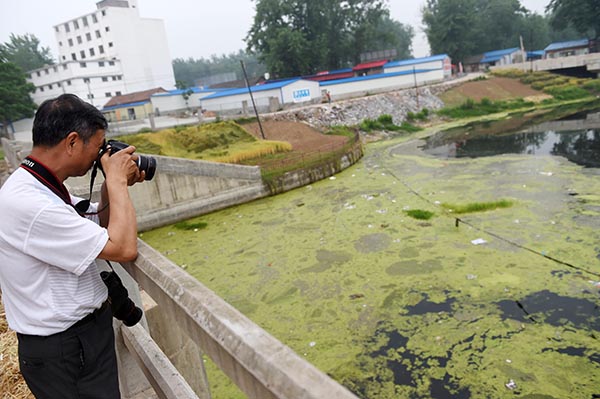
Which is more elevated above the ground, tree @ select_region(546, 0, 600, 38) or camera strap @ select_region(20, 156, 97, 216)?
tree @ select_region(546, 0, 600, 38)

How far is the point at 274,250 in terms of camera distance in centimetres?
815

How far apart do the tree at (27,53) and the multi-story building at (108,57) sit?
20.5 feet

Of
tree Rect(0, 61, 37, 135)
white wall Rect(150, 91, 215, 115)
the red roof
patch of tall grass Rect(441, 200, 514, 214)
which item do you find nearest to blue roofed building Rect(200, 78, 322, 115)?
white wall Rect(150, 91, 215, 115)

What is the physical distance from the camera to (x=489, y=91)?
103ft

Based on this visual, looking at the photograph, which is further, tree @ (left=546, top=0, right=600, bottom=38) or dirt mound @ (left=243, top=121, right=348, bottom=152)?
tree @ (left=546, top=0, right=600, bottom=38)

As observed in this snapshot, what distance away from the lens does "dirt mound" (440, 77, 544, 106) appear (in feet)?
97.6

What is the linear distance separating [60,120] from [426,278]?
5.64 m

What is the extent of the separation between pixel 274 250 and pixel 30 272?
6857mm

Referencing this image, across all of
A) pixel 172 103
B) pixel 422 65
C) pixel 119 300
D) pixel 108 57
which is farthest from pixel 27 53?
pixel 119 300

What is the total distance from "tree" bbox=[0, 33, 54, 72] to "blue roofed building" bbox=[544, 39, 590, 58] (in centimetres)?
6267

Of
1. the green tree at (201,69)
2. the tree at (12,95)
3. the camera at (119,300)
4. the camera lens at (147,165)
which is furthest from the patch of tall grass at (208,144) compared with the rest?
the green tree at (201,69)

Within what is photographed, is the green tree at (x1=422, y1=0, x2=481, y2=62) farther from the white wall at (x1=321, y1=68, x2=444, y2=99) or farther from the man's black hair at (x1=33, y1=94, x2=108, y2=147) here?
the man's black hair at (x1=33, y1=94, x2=108, y2=147)

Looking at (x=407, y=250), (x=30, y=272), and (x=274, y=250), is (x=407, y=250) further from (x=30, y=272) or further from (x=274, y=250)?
(x=30, y=272)

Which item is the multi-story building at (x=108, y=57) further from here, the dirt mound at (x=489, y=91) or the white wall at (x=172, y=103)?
the dirt mound at (x=489, y=91)
